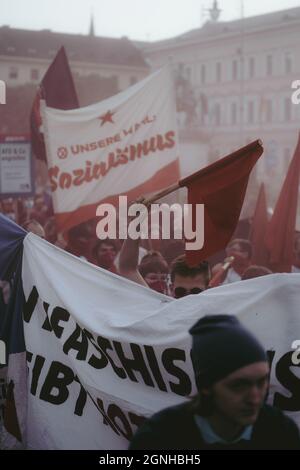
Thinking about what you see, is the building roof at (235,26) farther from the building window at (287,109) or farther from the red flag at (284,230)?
the red flag at (284,230)

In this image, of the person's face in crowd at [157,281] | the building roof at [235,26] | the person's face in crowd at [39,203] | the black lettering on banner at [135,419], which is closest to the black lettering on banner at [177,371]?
the black lettering on banner at [135,419]

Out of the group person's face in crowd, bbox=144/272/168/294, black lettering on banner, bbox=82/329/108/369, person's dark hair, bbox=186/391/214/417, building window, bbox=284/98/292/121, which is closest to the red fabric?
person's face in crowd, bbox=144/272/168/294

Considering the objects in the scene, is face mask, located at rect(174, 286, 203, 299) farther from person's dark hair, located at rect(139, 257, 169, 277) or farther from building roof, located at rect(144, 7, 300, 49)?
building roof, located at rect(144, 7, 300, 49)

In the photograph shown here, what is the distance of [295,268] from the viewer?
7.43m

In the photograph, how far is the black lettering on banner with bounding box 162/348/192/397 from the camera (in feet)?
13.4

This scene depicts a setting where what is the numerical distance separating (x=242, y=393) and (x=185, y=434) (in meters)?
Result: 0.20

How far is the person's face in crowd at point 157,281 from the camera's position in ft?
19.0

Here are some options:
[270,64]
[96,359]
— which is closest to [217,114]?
[270,64]

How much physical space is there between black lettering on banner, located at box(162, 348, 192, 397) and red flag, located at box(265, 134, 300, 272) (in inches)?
109

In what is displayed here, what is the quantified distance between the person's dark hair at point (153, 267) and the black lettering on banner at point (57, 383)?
1.51m

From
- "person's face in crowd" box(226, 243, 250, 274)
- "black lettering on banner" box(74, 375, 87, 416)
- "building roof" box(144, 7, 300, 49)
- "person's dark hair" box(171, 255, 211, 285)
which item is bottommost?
"building roof" box(144, 7, 300, 49)

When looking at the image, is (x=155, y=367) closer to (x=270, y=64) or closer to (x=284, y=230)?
(x=284, y=230)
